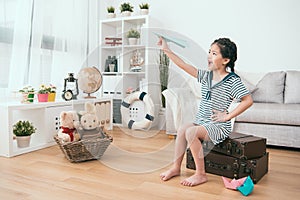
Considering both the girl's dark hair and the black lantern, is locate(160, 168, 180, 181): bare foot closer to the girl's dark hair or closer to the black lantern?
the girl's dark hair

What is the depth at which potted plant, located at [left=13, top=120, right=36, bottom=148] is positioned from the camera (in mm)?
1955

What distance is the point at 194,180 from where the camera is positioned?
1392mm

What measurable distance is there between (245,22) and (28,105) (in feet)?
7.19

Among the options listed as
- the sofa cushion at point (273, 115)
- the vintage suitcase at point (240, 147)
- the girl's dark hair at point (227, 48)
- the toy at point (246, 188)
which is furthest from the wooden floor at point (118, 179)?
the girl's dark hair at point (227, 48)

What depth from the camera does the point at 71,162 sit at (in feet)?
5.63

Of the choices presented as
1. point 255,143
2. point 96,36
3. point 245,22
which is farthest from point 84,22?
point 255,143

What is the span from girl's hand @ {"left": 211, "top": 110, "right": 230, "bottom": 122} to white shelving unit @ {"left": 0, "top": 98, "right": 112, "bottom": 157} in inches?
34.6

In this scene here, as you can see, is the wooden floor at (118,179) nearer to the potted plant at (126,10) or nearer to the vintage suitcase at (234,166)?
the vintage suitcase at (234,166)

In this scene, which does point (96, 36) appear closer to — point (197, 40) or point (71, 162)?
point (197, 40)

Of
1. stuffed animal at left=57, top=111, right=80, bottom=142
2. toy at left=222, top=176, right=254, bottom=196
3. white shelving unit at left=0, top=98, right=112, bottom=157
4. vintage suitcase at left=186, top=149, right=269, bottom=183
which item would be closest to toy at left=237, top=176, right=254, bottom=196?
toy at left=222, top=176, right=254, bottom=196

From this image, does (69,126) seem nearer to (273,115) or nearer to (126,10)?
(273,115)

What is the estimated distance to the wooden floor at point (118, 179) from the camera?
1.25m

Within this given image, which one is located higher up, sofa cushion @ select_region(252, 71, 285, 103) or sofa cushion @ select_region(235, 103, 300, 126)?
sofa cushion @ select_region(252, 71, 285, 103)

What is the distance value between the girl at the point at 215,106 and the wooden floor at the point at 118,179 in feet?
0.39
